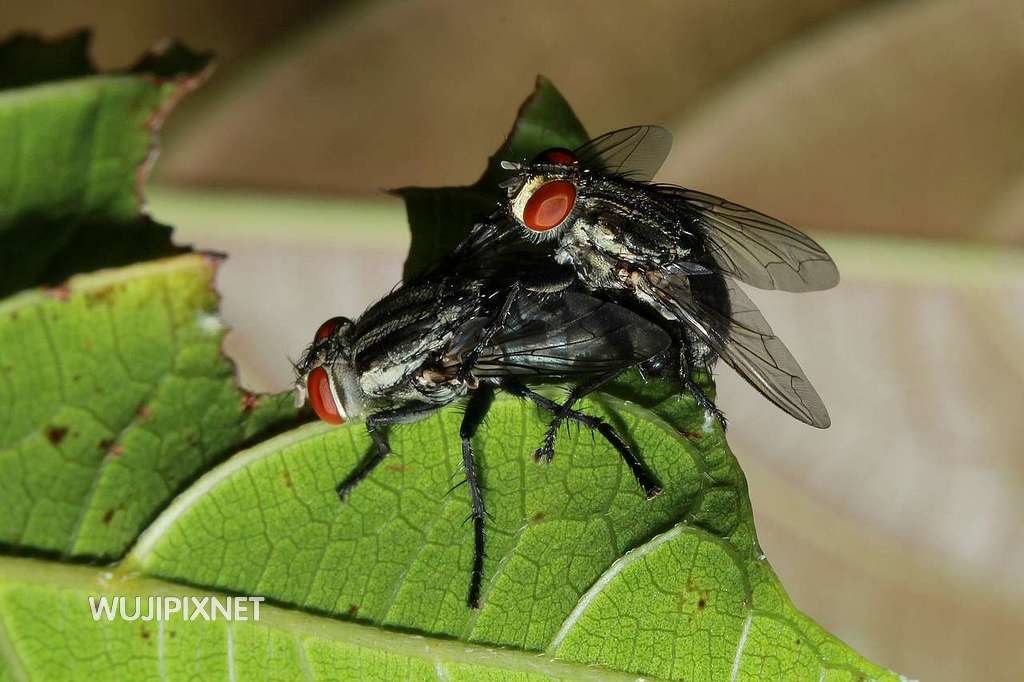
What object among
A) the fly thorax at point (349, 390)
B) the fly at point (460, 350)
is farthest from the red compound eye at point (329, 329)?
the fly thorax at point (349, 390)

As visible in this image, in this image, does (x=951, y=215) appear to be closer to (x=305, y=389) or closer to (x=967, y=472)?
(x=967, y=472)

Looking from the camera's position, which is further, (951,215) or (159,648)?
(951,215)

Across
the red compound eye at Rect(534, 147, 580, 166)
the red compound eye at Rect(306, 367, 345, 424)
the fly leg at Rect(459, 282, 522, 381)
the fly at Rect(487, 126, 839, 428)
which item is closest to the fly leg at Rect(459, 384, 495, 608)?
the fly leg at Rect(459, 282, 522, 381)

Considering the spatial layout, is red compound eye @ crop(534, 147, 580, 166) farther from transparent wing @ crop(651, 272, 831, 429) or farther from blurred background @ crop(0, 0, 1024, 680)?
blurred background @ crop(0, 0, 1024, 680)

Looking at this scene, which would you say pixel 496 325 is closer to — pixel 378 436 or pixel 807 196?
pixel 378 436

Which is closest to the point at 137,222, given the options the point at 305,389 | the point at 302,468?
the point at 305,389

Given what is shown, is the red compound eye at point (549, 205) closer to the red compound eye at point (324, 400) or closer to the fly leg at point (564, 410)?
the fly leg at point (564, 410)
